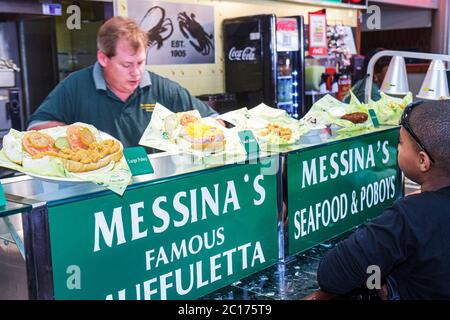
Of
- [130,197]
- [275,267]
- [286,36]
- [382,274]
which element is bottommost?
[275,267]

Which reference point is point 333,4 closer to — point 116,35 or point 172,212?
point 116,35

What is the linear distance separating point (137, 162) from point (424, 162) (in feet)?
2.43

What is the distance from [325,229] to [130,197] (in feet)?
2.98

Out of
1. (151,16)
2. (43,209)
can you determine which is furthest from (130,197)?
(151,16)

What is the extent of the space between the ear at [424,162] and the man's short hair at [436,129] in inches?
0.7

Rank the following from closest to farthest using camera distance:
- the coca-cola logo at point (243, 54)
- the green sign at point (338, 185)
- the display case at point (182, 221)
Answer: the display case at point (182, 221) → the green sign at point (338, 185) → the coca-cola logo at point (243, 54)

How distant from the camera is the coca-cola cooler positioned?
5855 millimetres

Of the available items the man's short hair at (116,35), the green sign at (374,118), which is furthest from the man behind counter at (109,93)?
the green sign at (374,118)

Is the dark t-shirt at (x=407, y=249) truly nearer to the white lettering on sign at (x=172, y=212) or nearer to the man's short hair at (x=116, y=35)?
the white lettering on sign at (x=172, y=212)

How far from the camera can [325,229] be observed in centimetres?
201

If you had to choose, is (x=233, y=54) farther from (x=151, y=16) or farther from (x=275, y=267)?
(x=275, y=267)

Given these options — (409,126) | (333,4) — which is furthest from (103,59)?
(333,4)

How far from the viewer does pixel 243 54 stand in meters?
6.07

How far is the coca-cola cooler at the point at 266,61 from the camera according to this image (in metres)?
5.86
